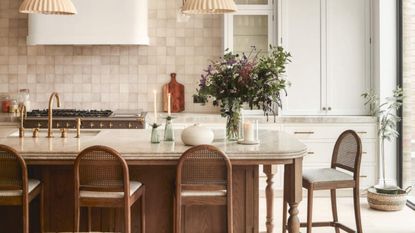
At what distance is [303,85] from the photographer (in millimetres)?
6488

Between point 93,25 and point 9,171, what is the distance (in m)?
2.99

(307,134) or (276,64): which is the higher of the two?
(276,64)

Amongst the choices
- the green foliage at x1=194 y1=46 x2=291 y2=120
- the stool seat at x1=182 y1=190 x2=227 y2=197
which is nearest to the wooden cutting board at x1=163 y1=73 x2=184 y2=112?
the green foliage at x1=194 y1=46 x2=291 y2=120

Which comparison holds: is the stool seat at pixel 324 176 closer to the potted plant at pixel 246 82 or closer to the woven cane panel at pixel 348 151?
the woven cane panel at pixel 348 151

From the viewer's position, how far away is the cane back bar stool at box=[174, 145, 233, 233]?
3578 mm

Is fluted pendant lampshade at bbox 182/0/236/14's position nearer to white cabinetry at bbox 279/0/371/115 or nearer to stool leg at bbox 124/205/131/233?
stool leg at bbox 124/205/131/233

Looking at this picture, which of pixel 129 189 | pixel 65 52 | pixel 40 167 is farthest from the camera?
pixel 65 52

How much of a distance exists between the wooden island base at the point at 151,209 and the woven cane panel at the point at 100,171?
452mm

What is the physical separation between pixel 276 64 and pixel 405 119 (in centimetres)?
277

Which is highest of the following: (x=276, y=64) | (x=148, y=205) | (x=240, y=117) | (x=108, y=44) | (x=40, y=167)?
(x=108, y=44)

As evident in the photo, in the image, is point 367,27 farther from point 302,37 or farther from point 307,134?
point 307,134

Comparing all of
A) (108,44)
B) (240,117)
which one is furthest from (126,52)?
(240,117)

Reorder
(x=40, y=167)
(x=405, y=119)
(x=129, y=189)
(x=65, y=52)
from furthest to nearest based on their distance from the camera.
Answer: (x=65, y=52)
(x=405, y=119)
(x=40, y=167)
(x=129, y=189)

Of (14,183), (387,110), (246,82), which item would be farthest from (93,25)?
(387,110)
